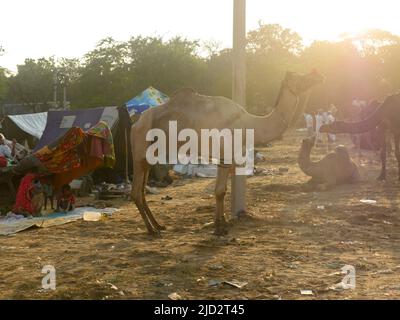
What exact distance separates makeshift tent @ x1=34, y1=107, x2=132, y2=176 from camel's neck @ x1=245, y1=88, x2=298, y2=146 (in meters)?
6.60

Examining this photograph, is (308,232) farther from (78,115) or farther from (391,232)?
(78,115)

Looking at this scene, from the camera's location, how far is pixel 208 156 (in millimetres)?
8219

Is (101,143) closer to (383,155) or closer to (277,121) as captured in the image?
(277,121)

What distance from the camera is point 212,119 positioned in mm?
8047

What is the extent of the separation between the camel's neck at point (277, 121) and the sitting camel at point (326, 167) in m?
3.76

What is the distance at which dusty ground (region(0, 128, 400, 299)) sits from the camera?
5094 millimetres

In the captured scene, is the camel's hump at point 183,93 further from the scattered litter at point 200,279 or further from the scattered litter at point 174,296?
the scattered litter at point 174,296

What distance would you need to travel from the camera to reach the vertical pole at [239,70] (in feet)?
30.0

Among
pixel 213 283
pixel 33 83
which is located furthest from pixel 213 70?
pixel 213 283

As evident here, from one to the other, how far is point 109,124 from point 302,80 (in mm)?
7504

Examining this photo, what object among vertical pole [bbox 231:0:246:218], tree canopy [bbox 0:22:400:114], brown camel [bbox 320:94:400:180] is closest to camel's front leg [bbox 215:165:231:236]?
vertical pole [bbox 231:0:246:218]

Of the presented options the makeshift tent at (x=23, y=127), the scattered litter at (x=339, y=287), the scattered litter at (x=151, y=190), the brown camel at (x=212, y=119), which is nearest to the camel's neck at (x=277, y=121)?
the brown camel at (x=212, y=119)

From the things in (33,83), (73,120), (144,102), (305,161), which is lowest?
(305,161)
